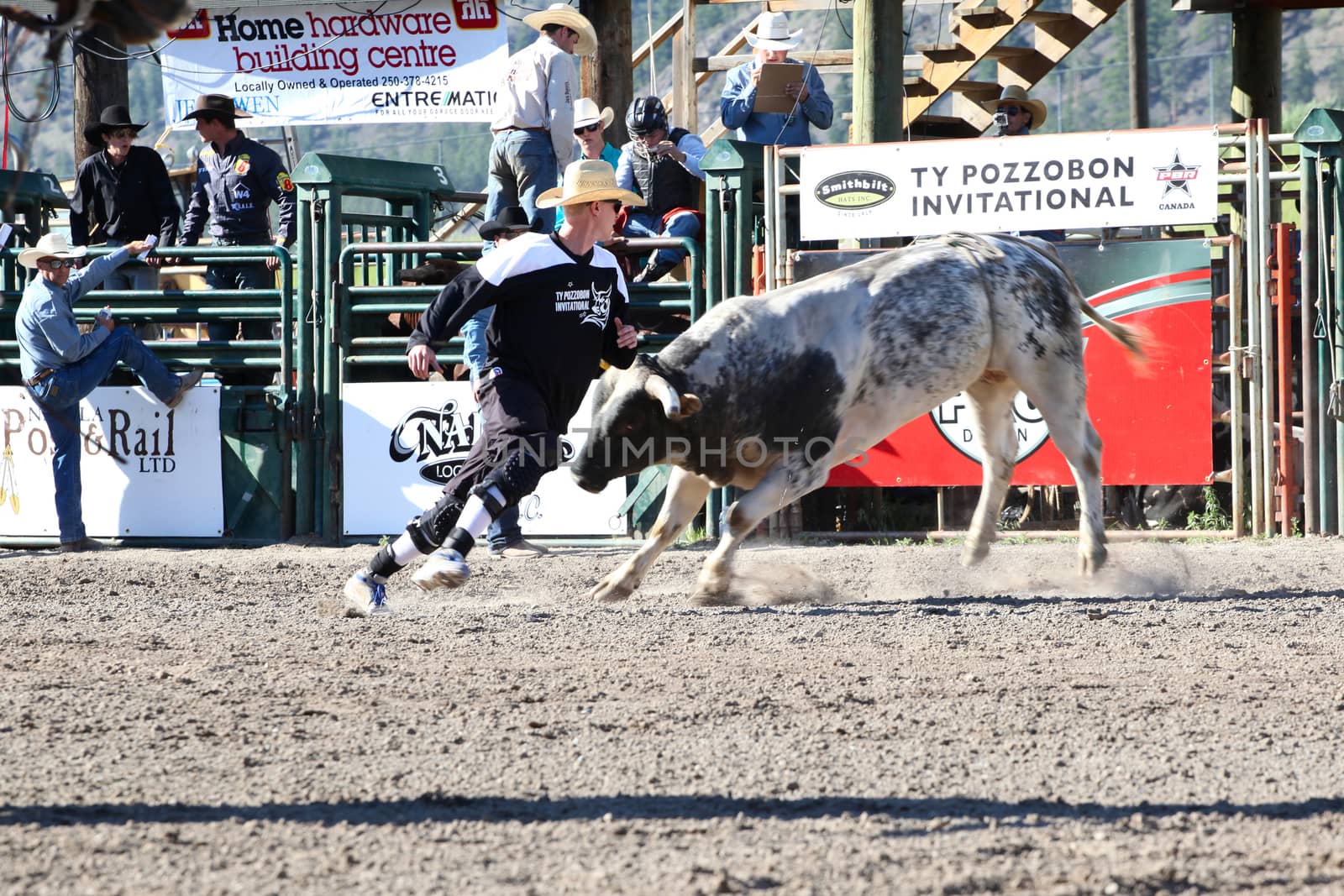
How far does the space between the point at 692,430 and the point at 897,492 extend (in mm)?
4109

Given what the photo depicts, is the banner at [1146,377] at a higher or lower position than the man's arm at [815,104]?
lower

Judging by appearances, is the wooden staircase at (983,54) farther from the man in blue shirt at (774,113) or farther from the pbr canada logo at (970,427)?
the pbr canada logo at (970,427)

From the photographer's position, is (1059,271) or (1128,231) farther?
(1128,231)

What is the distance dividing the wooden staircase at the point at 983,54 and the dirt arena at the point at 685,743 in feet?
25.8

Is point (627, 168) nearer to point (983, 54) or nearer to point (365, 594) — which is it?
point (365, 594)

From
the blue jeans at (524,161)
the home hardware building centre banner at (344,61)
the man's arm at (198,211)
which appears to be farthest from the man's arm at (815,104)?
the man's arm at (198,211)

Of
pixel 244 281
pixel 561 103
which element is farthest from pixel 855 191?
pixel 244 281

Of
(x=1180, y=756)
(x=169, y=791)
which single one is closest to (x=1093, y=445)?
(x=1180, y=756)

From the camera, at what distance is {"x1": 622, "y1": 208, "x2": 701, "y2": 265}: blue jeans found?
33.6ft

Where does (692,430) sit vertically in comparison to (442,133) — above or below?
below

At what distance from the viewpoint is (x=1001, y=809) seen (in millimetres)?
3725

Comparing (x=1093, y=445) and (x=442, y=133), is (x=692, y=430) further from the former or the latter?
(x=442, y=133)

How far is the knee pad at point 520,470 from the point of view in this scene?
6.39 m

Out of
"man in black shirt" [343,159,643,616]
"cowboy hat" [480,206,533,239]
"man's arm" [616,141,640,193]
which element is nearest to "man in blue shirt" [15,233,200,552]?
"cowboy hat" [480,206,533,239]
